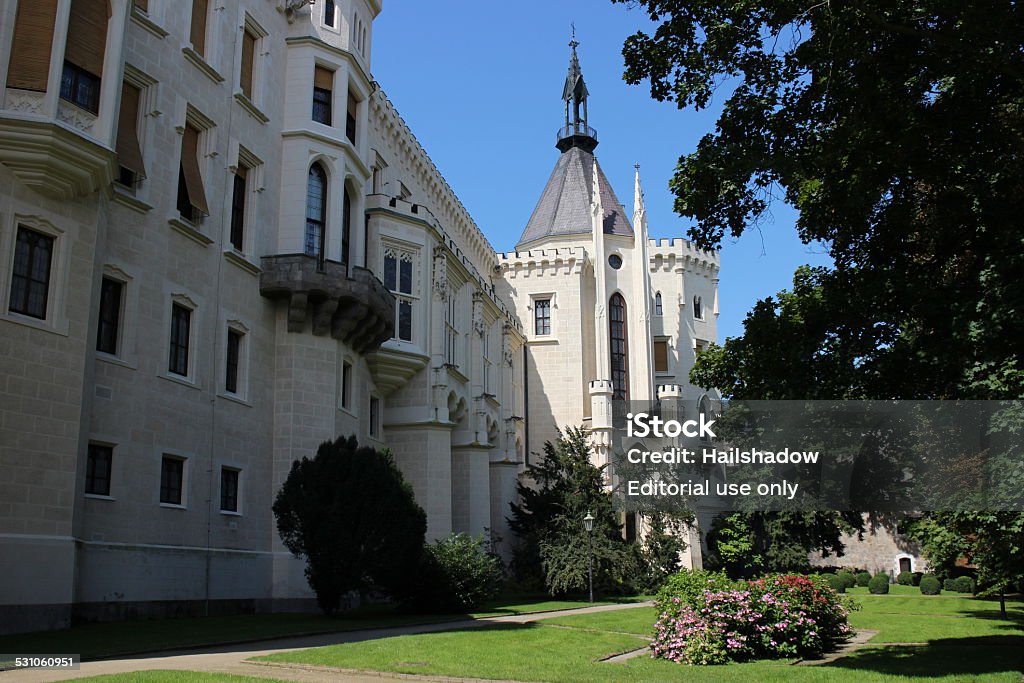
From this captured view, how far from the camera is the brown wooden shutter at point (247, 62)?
27698 mm

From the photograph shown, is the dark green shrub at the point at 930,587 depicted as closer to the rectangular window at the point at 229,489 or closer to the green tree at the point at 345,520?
the green tree at the point at 345,520

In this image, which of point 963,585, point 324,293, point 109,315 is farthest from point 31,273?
point 963,585

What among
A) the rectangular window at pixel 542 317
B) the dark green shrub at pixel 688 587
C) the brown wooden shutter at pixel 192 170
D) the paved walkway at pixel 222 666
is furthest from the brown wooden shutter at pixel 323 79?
the rectangular window at pixel 542 317

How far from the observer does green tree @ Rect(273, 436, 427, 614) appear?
2241cm

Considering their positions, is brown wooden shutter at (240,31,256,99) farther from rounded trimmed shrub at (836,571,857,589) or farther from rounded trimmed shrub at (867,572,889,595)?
rounded trimmed shrub at (836,571,857,589)

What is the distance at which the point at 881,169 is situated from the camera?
52.0ft

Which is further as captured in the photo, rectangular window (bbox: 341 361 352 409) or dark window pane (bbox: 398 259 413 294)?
dark window pane (bbox: 398 259 413 294)

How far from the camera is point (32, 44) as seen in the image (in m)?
A: 18.6

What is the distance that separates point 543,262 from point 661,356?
11.4 meters

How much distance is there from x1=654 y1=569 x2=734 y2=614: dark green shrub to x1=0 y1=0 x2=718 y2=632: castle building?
11528 mm

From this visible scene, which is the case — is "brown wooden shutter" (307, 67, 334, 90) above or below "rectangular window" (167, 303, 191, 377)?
above

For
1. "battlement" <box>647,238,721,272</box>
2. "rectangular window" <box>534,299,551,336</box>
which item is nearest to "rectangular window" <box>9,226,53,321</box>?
"rectangular window" <box>534,299,551,336</box>

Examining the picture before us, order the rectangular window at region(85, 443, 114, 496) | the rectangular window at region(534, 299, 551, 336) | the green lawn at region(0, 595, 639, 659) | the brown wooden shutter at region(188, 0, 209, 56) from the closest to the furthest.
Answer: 1. the green lawn at region(0, 595, 639, 659)
2. the rectangular window at region(85, 443, 114, 496)
3. the brown wooden shutter at region(188, 0, 209, 56)
4. the rectangular window at region(534, 299, 551, 336)

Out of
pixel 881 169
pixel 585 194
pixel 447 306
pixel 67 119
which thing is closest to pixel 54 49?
pixel 67 119
